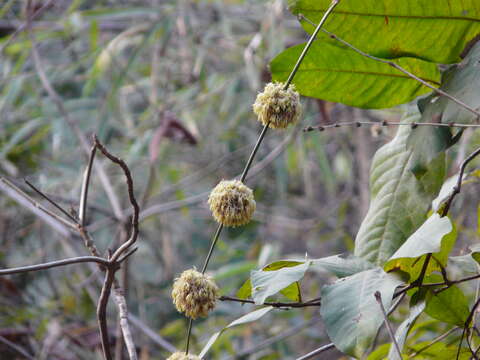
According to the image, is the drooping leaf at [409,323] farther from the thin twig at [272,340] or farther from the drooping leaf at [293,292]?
the thin twig at [272,340]

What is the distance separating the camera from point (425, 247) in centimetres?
50

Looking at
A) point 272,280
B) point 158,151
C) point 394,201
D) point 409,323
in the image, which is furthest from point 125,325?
point 158,151

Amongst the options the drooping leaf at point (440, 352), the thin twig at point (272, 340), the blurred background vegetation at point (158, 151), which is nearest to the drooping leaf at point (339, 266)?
the drooping leaf at point (440, 352)

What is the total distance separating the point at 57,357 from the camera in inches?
63.7

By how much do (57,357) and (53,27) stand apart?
1.28 m

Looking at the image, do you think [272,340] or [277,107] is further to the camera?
[272,340]

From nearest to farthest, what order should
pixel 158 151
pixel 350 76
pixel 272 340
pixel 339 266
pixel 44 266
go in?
pixel 44 266 → pixel 339 266 → pixel 350 76 → pixel 272 340 → pixel 158 151

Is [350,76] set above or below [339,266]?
above

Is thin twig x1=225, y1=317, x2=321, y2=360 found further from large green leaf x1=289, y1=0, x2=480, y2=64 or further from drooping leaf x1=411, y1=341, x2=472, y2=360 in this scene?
large green leaf x1=289, y1=0, x2=480, y2=64

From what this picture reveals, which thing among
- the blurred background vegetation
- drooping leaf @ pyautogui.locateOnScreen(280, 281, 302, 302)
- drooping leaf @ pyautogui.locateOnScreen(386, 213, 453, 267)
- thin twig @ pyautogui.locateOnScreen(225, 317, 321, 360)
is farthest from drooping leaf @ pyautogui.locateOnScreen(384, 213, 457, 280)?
the blurred background vegetation

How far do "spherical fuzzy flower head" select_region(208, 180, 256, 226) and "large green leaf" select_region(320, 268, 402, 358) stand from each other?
0.10 metres

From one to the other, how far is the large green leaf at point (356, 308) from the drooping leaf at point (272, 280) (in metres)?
0.03

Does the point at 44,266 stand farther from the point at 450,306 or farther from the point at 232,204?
the point at 450,306

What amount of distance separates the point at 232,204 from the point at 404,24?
323 mm
